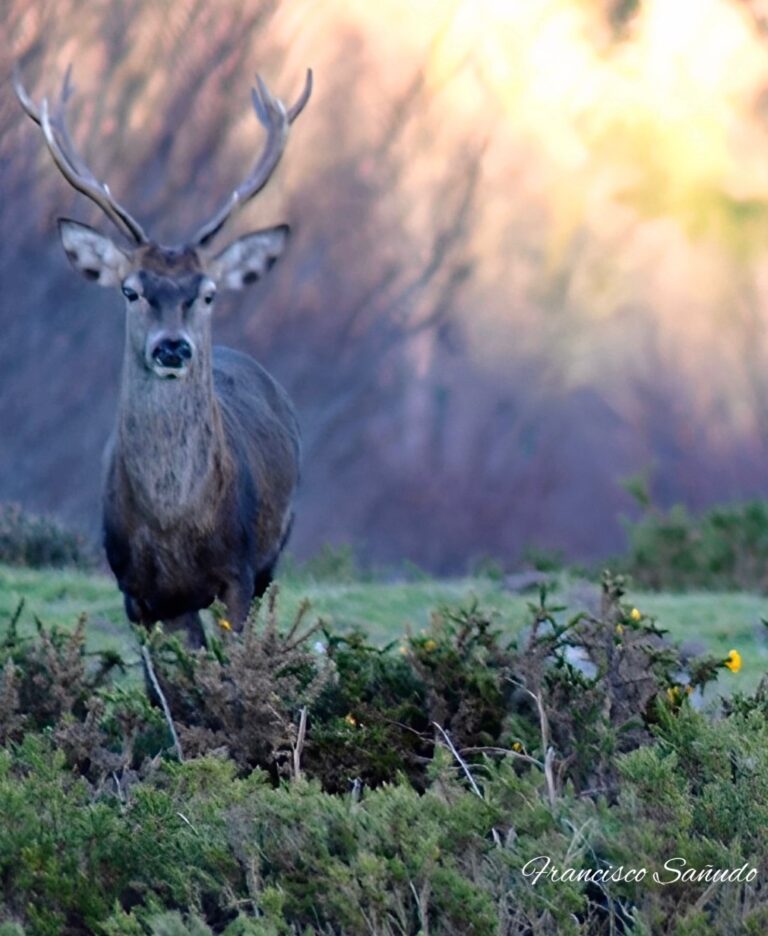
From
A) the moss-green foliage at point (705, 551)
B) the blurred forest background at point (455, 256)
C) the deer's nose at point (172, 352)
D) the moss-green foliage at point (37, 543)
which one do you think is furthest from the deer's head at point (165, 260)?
the blurred forest background at point (455, 256)

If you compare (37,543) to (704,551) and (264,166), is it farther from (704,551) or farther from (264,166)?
(264,166)

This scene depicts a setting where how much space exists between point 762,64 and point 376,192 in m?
3.93

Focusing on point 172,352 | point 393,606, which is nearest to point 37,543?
point 393,606

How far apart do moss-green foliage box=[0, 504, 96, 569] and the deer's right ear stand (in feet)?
17.1

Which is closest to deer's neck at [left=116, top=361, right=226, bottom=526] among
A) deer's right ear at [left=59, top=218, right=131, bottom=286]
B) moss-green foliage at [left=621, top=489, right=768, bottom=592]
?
deer's right ear at [left=59, top=218, right=131, bottom=286]

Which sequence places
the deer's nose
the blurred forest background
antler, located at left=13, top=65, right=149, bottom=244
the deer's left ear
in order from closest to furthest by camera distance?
the deer's nose, antler, located at left=13, top=65, right=149, bottom=244, the deer's left ear, the blurred forest background

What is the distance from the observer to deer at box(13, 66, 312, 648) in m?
6.90

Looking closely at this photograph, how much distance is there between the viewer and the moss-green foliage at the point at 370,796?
12.6 ft

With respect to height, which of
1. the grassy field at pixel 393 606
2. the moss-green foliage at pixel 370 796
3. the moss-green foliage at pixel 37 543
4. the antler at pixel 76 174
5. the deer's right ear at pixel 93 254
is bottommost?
the moss-green foliage at pixel 37 543

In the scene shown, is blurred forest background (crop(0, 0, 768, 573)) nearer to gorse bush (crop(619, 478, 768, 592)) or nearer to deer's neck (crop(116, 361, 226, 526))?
gorse bush (crop(619, 478, 768, 592))

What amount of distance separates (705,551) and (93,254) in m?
7.39

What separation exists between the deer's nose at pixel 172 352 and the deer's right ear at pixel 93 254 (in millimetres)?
549

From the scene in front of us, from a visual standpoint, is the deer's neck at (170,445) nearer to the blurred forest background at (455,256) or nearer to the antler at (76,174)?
the antler at (76,174)

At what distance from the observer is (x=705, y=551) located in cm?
1352
